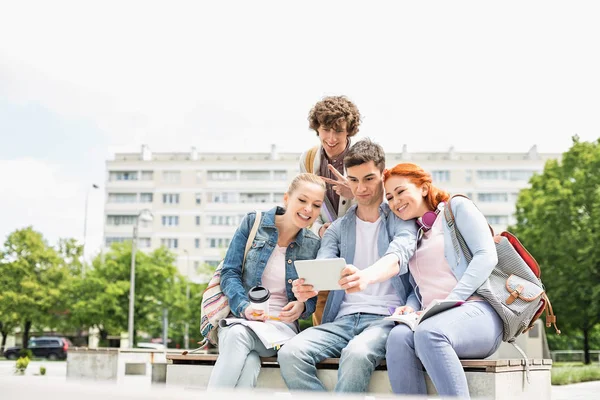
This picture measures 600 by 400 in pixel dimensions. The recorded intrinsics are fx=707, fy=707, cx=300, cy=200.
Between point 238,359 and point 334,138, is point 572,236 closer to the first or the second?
point 334,138

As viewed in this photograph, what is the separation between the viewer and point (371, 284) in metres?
4.05

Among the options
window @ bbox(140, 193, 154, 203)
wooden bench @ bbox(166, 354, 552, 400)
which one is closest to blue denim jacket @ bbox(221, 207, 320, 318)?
wooden bench @ bbox(166, 354, 552, 400)

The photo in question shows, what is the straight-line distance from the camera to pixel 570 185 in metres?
29.1

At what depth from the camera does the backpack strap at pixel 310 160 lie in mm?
5359

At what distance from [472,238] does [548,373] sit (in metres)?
1.19

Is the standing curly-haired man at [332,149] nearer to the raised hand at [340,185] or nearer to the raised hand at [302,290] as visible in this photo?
the raised hand at [340,185]

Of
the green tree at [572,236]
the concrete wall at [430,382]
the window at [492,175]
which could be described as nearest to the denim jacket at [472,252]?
the concrete wall at [430,382]

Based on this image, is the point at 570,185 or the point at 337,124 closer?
the point at 337,124

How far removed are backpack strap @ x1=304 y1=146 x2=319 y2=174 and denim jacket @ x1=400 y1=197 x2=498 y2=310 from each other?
1464 millimetres

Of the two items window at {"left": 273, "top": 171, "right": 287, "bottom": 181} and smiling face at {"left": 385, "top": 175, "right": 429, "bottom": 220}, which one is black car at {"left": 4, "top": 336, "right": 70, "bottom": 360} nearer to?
window at {"left": 273, "top": 171, "right": 287, "bottom": 181}

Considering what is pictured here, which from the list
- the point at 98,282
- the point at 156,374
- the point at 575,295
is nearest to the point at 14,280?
the point at 98,282

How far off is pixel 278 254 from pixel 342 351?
3.02ft

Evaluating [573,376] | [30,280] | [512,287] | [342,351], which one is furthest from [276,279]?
[30,280]

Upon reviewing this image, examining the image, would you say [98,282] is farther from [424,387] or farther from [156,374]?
[424,387]
